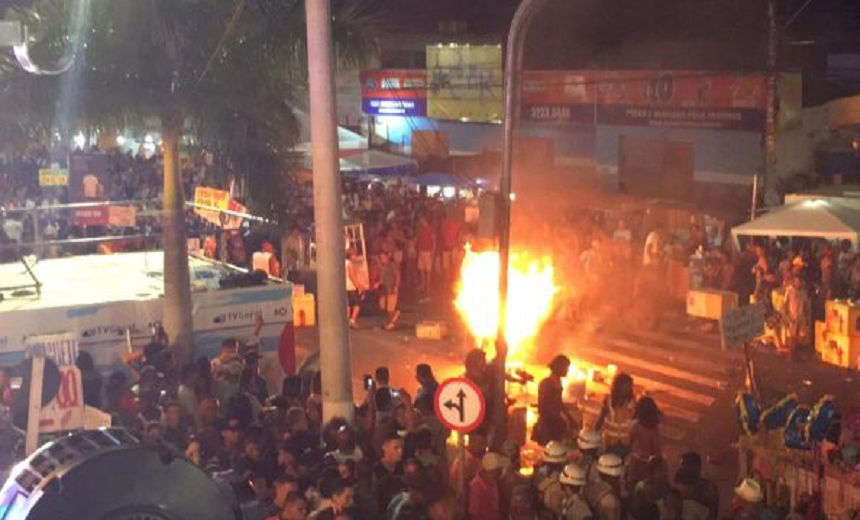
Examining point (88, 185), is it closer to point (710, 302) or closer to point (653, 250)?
point (653, 250)

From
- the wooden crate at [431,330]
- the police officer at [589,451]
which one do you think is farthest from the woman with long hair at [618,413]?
the wooden crate at [431,330]

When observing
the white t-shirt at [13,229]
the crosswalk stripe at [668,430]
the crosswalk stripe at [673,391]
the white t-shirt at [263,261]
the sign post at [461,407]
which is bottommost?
the crosswalk stripe at [668,430]

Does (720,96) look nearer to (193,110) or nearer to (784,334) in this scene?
(784,334)

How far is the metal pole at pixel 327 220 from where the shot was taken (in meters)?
9.69

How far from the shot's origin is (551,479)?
28.5 feet

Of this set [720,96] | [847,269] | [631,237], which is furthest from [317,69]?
[720,96]

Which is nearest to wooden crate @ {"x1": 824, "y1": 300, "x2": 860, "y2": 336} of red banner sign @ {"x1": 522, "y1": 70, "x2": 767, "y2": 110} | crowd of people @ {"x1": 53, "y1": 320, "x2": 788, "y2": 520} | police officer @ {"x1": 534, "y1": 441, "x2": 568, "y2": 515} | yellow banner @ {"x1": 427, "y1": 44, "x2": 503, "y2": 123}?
crowd of people @ {"x1": 53, "y1": 320, "x2": 788, "y2": 520}

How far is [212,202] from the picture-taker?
16.6 m

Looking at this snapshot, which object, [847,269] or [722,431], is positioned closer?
[722,431]

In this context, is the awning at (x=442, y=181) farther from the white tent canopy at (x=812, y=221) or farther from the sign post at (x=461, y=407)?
the sign post at (x=461, y=407)

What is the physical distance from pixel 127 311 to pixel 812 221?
9467mm

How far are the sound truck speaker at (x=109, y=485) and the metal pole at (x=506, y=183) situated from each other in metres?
7.02

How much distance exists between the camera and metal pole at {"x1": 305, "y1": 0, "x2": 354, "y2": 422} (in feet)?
31.8

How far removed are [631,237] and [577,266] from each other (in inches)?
102
